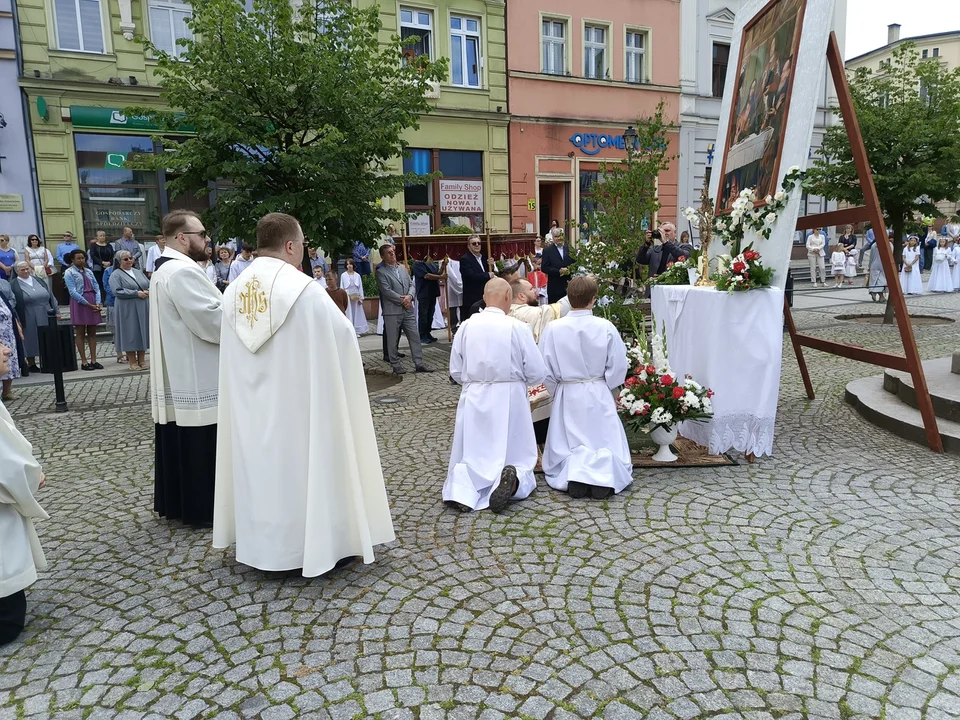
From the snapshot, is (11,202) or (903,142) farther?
(11,202)

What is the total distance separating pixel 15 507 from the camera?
132 inches

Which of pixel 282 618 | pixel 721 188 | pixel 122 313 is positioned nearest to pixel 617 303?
pixel 721 188

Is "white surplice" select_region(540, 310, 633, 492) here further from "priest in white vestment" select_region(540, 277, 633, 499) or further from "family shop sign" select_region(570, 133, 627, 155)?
"family shop sign" select_region(570, 133, 627, 155)

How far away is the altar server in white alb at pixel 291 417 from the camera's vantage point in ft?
12.2

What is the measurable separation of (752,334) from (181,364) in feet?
13.7

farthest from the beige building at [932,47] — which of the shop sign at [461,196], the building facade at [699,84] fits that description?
the shop sign at [461,196]

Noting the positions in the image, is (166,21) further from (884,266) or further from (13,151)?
(884,266)

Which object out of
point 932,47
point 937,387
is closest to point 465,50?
point 937,387

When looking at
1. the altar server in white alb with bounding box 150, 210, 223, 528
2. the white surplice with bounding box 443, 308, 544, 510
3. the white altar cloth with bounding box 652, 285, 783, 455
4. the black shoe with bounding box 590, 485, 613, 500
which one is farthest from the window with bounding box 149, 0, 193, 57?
the black shoe with bounding box 590, 485, 613, 500

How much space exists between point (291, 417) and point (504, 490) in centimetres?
168

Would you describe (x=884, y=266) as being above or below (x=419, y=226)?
below

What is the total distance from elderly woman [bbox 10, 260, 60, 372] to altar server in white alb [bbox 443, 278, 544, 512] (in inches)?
313

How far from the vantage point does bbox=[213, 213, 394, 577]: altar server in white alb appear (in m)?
3.71

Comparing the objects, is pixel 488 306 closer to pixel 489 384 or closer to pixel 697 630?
pixel 489 384
